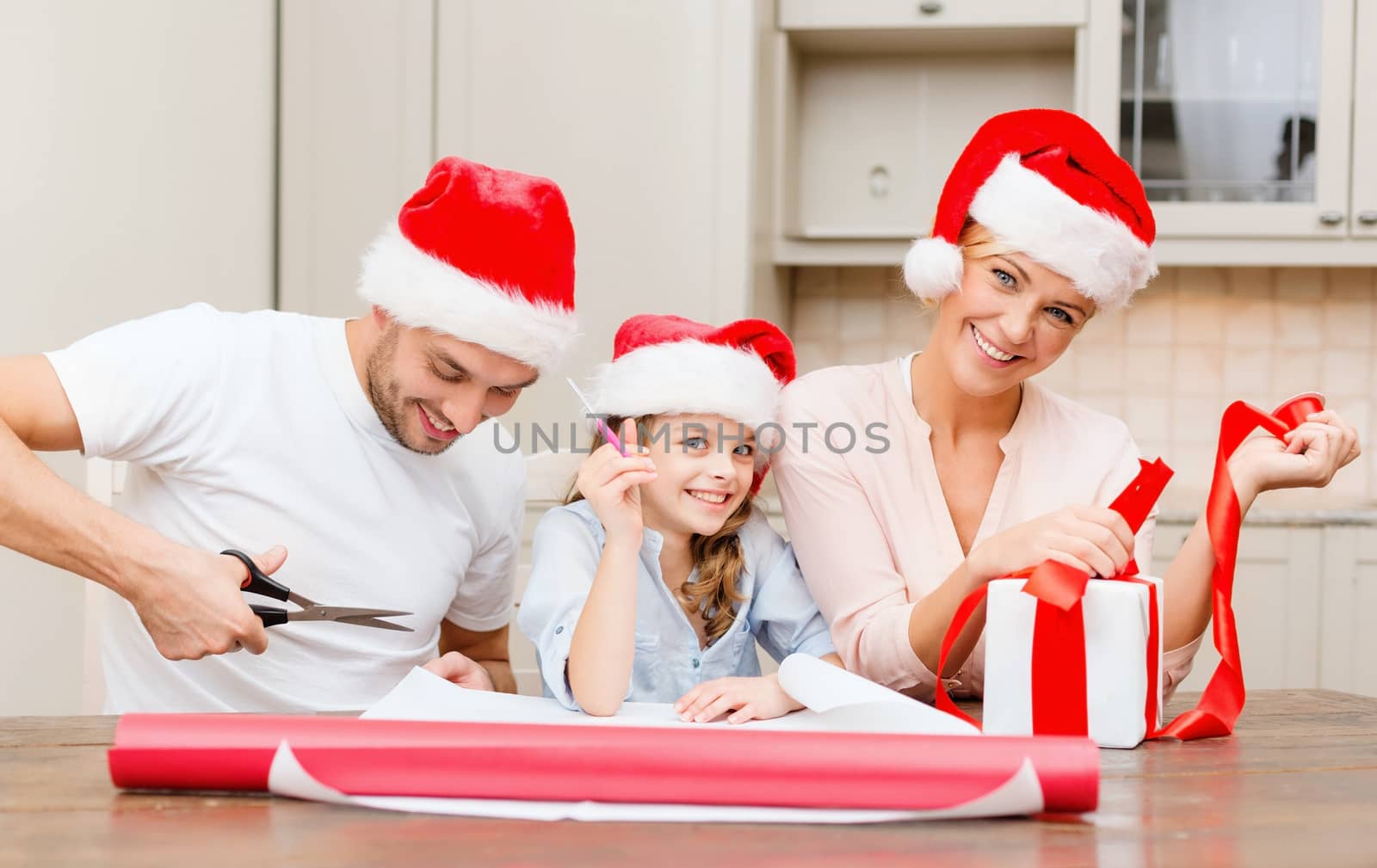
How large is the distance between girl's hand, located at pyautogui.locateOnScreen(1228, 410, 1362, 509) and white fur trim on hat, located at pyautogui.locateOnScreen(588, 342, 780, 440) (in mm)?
487

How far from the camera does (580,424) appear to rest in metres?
2.66

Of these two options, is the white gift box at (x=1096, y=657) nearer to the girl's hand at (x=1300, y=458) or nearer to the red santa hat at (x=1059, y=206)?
the girl's hand at (x=1300, y=458)

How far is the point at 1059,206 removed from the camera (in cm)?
126

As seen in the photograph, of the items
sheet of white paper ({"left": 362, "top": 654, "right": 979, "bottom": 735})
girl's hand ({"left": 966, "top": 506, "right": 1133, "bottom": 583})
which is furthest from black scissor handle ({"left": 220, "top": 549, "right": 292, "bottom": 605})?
girl's hand ({"left": 966, "top": 506, "right": 1133, "bottom": 583})

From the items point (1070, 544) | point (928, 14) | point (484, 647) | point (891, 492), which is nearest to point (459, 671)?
point (484, 647)

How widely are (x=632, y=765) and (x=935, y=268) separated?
0.77 metres

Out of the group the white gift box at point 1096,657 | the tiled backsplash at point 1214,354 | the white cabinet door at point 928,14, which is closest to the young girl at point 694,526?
the white gift box at point 1096,657

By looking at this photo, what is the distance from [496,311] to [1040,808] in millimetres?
710

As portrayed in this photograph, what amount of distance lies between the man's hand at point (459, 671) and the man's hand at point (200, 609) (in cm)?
19

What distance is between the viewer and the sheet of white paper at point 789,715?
0.90m

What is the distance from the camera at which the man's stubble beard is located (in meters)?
1.29

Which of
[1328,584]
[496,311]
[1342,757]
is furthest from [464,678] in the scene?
[1328,584]

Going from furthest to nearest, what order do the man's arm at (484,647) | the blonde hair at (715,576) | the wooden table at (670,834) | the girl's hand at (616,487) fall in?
the man's arm at (484,647) → the blonde hair at (715,576) → the girl's hand at (616,487) → the wooden table at (670,834)

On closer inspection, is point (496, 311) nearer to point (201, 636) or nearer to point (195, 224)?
point (201, 636)
